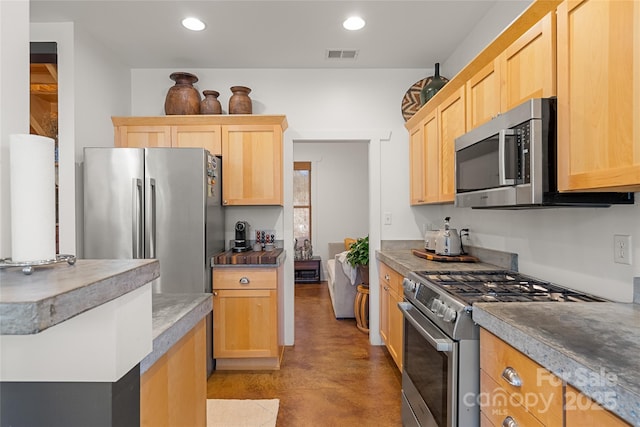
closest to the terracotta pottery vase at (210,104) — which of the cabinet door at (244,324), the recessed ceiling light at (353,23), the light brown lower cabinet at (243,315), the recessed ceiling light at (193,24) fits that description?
the recessed ceiling light at (193,24)

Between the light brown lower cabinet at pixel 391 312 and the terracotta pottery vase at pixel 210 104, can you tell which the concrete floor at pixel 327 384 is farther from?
the terracotta pottery vase at pixel 210 104

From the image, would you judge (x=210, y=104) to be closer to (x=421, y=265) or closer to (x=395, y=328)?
(x=421, y=265)

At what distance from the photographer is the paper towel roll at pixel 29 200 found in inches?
28.7

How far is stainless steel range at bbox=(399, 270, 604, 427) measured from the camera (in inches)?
55.3

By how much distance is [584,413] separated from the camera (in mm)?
854

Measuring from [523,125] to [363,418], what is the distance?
6.39 ft

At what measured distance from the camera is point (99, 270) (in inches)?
28.3

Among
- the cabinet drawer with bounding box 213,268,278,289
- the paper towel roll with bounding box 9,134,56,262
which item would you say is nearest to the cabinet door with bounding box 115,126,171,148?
the cabinet drawer with bounding box 213,268,278,289

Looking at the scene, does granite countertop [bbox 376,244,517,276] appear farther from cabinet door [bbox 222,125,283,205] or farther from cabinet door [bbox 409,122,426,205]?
cabinet door [bbox 222,125,283,205]

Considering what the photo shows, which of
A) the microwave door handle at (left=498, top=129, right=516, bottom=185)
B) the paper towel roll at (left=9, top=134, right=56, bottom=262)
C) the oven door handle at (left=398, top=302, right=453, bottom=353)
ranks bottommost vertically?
the oven door handle at (left=398, top=302, right=453, bottom=353)

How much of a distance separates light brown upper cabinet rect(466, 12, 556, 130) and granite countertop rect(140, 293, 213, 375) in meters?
1.58

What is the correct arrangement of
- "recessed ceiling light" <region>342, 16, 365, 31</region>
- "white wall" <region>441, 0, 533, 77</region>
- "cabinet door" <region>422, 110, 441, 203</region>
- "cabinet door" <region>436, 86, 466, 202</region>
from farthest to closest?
"cabinet door" <region>422, 110, 441, 203</region>, "recessed ceiling light" <region>342, 16, 365, 31</region>, "cabinet door" <region>436, 86, 466, 202</region>, "white wall" <region>441, 0, 533, 77</region>

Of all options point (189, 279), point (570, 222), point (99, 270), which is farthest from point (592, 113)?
point (189, 279)

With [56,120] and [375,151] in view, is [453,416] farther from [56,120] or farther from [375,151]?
[56,120]
